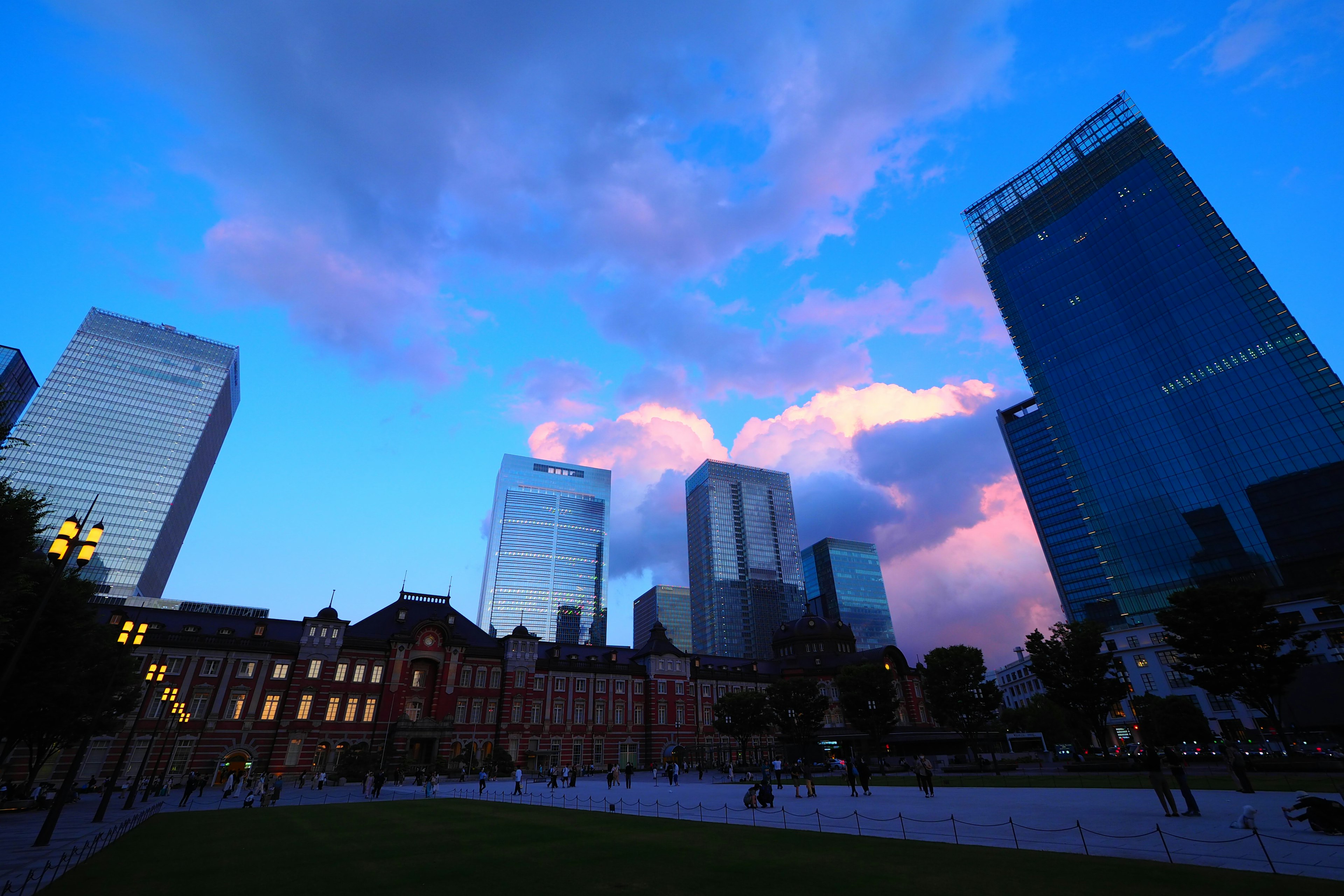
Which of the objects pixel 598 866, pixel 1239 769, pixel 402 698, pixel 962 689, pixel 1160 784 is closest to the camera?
pixel 598 866

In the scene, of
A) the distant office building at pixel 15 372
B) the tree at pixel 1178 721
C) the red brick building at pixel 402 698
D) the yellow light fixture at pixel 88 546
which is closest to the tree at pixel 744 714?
the red brick building at pixel 402 698

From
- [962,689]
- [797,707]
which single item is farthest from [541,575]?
[962,689]

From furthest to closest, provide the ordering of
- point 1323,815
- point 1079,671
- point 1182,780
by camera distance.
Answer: point 1079,671 → point 1182,780 → point 1323,815

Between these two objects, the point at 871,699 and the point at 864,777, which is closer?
the point at 864,777

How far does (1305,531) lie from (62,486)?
223402 mm

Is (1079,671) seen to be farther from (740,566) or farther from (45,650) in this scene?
(740,566)

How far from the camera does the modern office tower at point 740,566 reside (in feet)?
590

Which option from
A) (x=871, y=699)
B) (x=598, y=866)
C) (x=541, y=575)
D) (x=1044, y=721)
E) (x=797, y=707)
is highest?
(x=541, y=575)

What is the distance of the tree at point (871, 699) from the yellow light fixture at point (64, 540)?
66.0m

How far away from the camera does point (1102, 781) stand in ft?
100

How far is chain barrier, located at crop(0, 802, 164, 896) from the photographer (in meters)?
12.0

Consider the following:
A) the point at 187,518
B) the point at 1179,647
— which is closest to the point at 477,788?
the point at 1179,647

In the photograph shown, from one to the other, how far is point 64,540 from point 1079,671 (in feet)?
183

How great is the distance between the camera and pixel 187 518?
15612 centimetres
